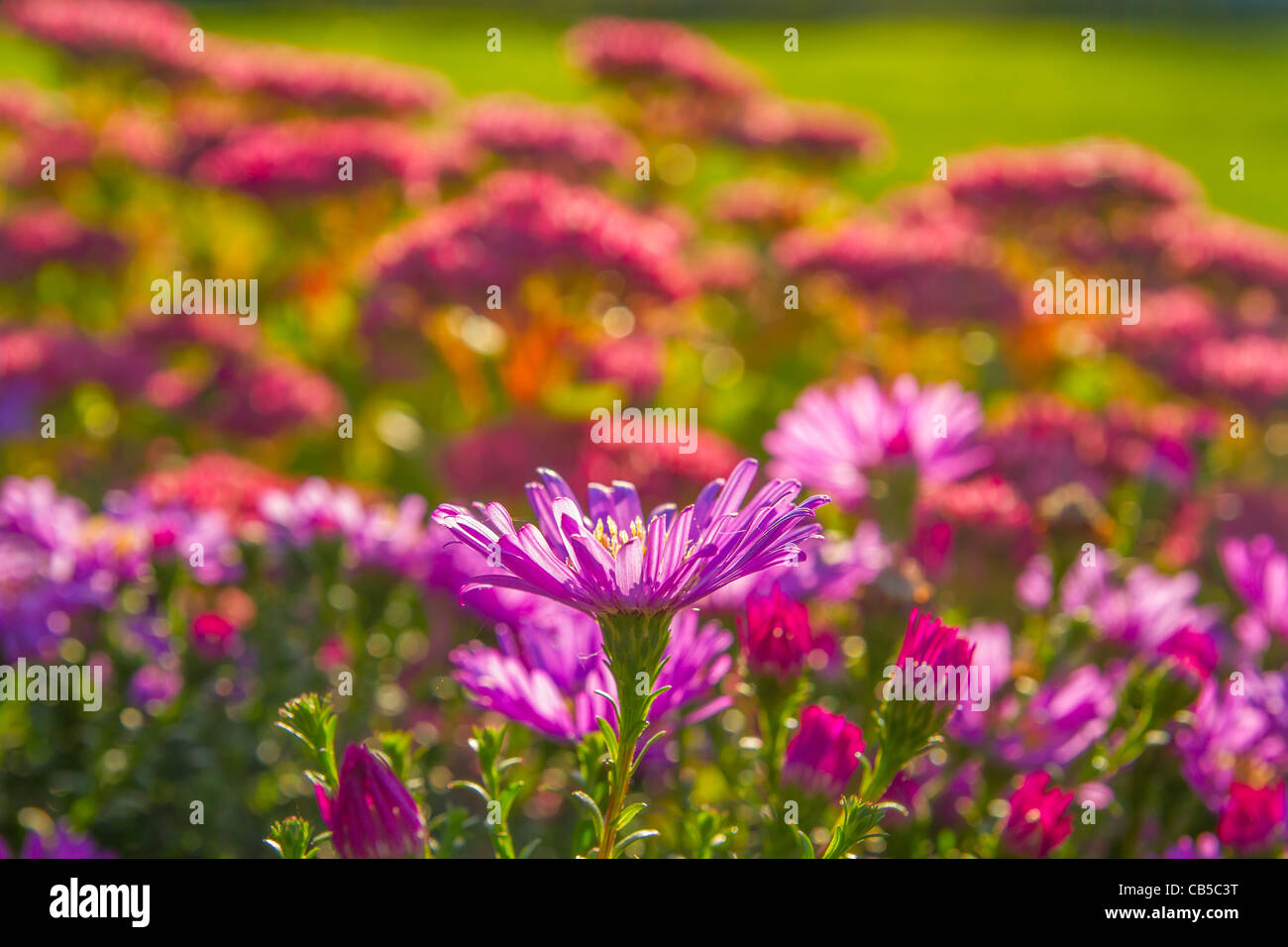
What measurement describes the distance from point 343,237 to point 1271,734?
261 cm

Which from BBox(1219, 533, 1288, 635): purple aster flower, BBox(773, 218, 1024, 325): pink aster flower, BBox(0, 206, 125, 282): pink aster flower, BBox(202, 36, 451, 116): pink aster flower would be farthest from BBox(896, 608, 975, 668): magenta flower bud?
BBox(202, 36, 451, 116): pink aster flower

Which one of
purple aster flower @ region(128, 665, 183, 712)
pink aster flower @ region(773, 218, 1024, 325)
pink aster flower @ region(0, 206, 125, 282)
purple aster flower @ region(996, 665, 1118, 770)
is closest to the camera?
purple aster flower @ region(996, 665, 1118, 770)

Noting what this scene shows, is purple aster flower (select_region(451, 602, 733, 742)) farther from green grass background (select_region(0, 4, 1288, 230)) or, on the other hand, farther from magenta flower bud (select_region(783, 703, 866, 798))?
green grass background (select_region(0, 4, 1288, 230))

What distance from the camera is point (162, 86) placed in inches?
137

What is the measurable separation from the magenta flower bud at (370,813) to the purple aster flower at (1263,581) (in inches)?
45.2

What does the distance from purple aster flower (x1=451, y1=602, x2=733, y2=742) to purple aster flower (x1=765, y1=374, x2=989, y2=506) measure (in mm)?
544

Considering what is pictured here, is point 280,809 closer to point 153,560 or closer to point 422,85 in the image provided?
point 153,560

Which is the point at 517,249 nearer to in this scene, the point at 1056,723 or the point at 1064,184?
the point at 1056,723

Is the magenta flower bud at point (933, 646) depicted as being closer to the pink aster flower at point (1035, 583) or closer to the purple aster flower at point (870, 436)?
the purple aster flower at point (870, 436)

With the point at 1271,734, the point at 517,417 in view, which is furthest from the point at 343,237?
the point at 1271,734

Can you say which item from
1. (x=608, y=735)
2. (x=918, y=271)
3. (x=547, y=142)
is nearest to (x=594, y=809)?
(x=608, y=735)

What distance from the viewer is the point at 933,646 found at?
95 cm

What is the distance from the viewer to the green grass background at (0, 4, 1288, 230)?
1095 centimetres

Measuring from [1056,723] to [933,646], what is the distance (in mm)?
479
